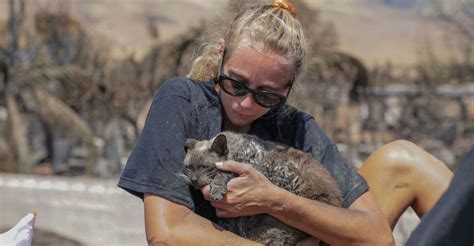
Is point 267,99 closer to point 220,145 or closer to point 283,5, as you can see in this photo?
point 220,145

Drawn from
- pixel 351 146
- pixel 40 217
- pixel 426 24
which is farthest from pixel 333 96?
pixel 426 24

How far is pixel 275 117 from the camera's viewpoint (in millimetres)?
3473

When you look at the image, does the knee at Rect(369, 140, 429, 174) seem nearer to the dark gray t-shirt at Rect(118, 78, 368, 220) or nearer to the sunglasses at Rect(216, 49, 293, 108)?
the dark gray t-shirt at Rect(118, 78, 368, 220)

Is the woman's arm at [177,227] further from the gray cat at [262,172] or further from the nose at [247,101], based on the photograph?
the nose at [247,101]

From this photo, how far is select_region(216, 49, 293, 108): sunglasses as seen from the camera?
3100 millimetres

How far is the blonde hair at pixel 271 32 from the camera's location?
10.3 feet

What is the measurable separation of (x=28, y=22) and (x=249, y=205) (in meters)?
14.7

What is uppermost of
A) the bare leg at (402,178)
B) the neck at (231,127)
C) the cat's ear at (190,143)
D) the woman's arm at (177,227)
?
the cat's ear at (190,143)

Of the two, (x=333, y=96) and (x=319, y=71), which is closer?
(x=319, y=71)

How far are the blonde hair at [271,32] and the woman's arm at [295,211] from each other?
1.67 ft

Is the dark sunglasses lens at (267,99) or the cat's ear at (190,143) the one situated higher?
the dark sunglasses lens at (267,99)

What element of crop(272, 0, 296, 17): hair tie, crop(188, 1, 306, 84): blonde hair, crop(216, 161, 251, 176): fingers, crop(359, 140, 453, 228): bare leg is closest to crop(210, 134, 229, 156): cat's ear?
crop(216, 161, 251, 176): fingers

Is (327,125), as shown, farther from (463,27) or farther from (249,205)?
(249,205)

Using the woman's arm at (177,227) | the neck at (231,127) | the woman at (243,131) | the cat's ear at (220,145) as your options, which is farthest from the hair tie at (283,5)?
the woman's arm at (177,227)
